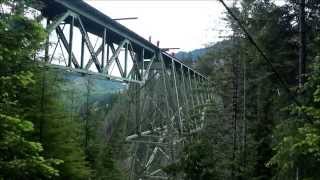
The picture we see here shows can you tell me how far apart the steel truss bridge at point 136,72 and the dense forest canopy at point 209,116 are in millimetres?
769

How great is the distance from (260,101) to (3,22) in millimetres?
16207

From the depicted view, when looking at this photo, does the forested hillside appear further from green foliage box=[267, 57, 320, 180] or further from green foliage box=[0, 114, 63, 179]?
green foliage box=[0, 114, 63, 179]

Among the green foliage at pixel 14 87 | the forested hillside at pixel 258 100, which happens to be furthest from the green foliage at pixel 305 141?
the green foliage at pixel 14 87

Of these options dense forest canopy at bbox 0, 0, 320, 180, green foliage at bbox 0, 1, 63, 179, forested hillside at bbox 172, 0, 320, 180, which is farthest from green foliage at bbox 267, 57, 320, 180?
green foliage at bbox 0, 1, 63, 179

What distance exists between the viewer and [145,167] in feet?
84.1

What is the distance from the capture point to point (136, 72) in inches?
963

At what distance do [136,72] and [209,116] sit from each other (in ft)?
18.7

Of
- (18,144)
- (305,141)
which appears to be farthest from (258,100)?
(18,144)

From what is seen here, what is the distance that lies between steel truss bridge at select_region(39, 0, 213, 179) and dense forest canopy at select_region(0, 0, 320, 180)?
77 cm

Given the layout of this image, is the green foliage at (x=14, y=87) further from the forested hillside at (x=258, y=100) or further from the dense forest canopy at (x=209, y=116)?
the forested hillside at (x=258, y=100)

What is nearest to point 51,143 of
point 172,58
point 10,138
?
point 10,138

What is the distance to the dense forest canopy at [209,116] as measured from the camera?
7723 millimetres

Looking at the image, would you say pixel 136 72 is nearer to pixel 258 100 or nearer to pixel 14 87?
pixel 258 100

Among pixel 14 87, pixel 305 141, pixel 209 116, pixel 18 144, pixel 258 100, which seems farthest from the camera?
pixel 209 116
